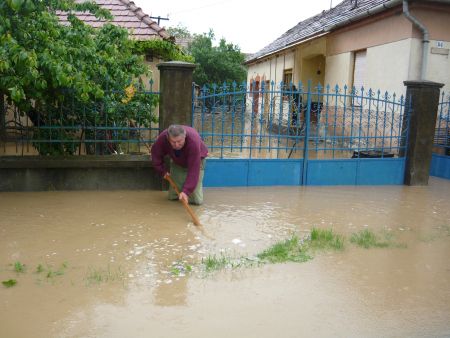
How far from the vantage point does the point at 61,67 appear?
5.91 meters

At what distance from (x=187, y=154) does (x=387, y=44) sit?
Result: 23.3ft

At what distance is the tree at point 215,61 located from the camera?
3466 centimetres

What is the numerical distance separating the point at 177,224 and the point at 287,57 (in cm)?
1394

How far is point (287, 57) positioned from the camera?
18375mm

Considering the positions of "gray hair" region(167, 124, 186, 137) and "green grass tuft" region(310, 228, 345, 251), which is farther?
"gray hair" region(167, 124, 186, 137)

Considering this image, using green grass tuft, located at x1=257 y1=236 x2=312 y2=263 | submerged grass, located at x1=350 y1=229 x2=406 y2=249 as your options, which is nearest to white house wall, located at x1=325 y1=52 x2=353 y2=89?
submerged grass, located at x1=350 y1=229 x2=406 y2=249

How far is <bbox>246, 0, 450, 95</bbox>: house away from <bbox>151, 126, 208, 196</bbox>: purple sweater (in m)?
2.61

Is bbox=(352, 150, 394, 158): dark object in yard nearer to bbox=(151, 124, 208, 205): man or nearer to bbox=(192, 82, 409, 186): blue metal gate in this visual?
bbox=(192, 82, 409, 186): blue metal gate

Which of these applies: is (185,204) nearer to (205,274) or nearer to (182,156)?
(182,156)

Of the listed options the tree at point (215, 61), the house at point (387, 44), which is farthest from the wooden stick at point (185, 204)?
the tree at point (215, 61)

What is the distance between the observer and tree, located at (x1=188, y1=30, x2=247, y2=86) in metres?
34.7

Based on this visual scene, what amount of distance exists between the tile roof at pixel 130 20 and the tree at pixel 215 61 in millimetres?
19536

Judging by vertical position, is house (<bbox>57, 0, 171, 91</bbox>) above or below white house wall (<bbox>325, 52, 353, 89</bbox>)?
above

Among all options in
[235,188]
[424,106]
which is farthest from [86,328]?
[424,106]
